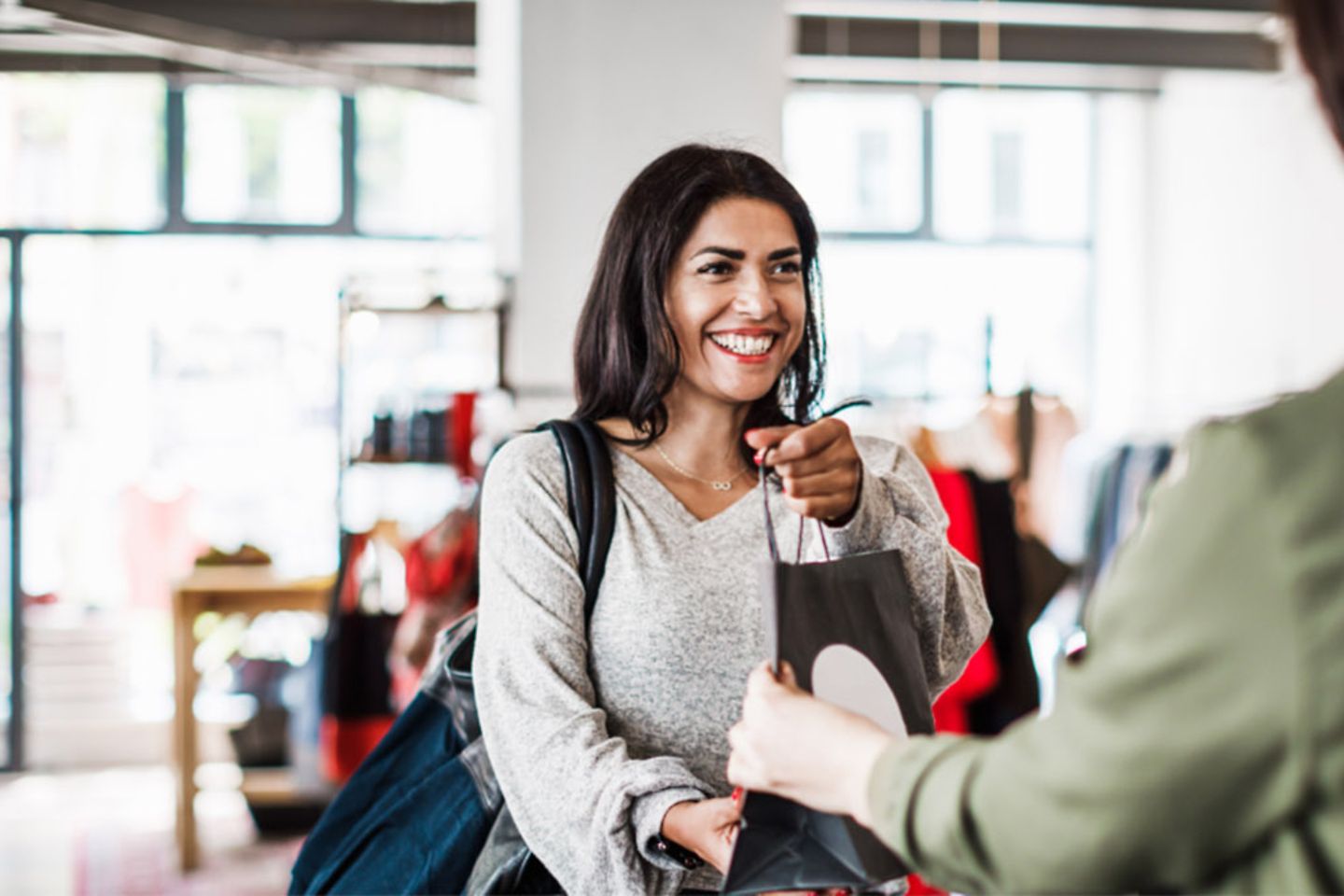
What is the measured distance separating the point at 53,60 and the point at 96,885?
14.8 feet

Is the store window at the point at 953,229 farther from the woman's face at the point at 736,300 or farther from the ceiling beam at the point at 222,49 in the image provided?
the woman's face at the point at 736,300

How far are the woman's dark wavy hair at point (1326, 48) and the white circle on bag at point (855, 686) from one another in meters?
0.62

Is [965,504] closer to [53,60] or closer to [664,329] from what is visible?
[664,329]

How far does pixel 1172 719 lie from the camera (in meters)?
0.74

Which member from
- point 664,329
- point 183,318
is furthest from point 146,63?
point 664,329

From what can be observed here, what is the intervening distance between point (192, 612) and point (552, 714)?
425 centimetres

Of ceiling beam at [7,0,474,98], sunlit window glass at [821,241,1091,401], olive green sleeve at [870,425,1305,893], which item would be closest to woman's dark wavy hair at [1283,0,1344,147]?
olive green sleeve at [870,425,1305,893]

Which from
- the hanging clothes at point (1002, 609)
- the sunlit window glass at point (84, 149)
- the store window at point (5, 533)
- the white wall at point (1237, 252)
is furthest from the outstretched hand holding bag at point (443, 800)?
the sunlit window glass at point (84, 149)

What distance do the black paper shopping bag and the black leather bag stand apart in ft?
1.23

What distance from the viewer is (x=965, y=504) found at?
409 cm

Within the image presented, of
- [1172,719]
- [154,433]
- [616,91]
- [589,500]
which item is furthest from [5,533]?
[1172,719]

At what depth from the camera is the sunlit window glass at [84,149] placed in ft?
23.9

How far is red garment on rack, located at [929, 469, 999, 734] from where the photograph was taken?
3.94m

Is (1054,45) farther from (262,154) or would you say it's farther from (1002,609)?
(262,154)
